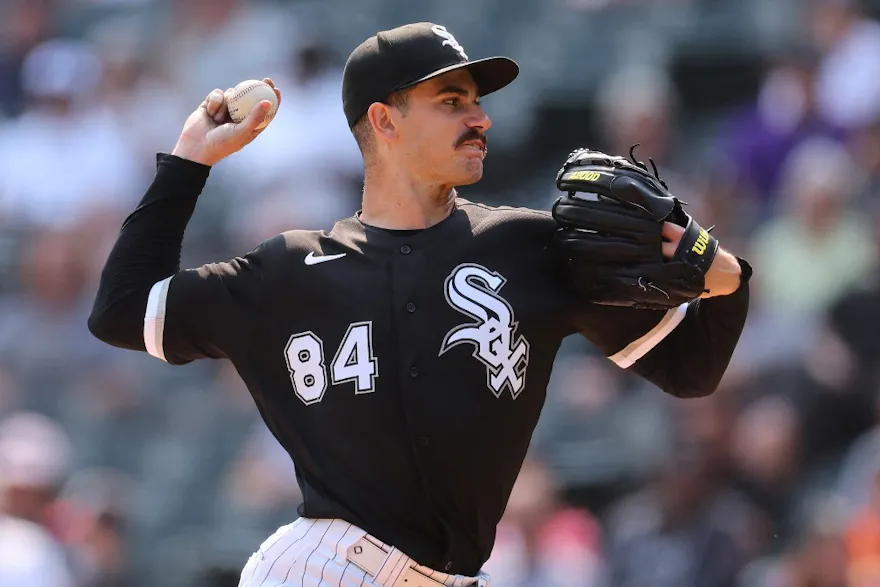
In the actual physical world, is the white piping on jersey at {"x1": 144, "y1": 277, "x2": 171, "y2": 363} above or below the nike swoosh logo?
below

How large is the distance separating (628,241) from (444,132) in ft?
1.77

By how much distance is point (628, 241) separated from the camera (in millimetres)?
3326

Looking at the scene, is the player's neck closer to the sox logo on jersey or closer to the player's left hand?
the sox logo on jersey

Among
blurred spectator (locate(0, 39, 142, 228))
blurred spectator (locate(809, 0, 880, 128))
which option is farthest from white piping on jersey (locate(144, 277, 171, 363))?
blurred spectator (locate(0, 39, 142, 228))

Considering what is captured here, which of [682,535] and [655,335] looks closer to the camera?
[655,335]

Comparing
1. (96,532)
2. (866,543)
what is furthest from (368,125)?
(96,532)

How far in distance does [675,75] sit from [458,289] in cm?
511

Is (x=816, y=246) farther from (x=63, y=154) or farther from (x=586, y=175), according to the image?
(x=63, y=154)

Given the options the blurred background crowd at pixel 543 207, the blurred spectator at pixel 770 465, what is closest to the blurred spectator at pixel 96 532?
the blurred background crowd at pixel 543 207

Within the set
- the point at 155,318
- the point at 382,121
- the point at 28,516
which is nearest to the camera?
the point at 155,318

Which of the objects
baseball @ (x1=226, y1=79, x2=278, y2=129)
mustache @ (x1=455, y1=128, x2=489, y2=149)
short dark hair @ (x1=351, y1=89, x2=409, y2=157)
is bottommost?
mustache @ (x1=455, y1=128, x2=489, y2=149)

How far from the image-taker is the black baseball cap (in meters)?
3.47

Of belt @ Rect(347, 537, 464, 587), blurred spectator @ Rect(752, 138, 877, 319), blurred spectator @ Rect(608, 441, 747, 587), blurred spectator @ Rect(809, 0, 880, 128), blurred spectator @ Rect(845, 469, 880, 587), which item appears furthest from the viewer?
blurred spectator @ Rect(809, 0, 880, 128)

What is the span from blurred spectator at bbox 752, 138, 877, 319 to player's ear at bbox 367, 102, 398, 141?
3686mm
